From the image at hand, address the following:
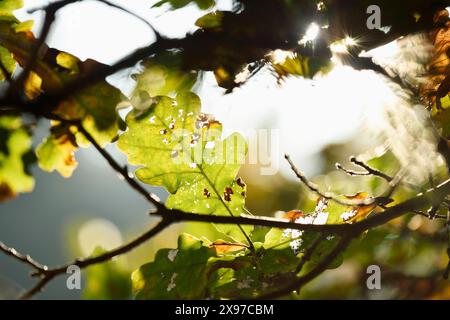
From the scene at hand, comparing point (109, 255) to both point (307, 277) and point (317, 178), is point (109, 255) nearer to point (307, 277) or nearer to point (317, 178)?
point (307, 277)

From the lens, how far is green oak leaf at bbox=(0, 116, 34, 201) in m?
0.99

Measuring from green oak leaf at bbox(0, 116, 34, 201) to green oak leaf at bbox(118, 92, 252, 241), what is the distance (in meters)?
0.19

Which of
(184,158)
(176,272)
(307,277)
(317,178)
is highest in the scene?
(317,178)

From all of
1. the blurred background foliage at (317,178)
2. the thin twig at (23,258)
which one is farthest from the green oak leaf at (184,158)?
the thin twig at (23,258)

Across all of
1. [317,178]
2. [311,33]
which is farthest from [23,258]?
[317,178]

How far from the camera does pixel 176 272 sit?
968mm

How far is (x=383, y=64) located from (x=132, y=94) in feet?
1.36

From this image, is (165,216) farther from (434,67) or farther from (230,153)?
(434,67)

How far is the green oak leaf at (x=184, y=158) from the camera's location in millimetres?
981

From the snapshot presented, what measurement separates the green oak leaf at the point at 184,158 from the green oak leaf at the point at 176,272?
66mm

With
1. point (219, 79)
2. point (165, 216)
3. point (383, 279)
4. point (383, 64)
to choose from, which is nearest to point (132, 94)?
point (219, 79)

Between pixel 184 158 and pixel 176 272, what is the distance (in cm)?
21
